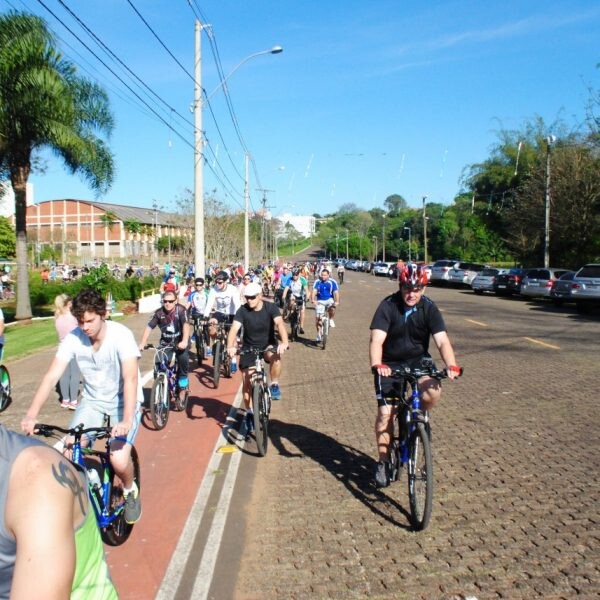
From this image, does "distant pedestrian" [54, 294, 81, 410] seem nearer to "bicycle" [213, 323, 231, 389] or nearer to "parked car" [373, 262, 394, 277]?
"bicycle" [213, 323, 231, 389]

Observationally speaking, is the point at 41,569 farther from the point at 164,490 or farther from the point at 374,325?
the point at 164,490

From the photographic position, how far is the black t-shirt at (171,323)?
940 cm

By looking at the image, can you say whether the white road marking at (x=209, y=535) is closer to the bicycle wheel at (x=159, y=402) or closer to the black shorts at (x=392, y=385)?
the bicycle wheel at (x=159, y=402)

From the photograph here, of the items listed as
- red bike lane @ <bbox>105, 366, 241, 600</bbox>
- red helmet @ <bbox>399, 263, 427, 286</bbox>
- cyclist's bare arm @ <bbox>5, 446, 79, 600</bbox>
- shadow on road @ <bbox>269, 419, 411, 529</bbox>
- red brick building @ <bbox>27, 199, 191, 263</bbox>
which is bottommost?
red bike lane @ <bbox>105, 366, 241, 600</bbox>

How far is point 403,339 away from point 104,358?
2455mm

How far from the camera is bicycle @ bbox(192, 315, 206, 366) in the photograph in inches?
542

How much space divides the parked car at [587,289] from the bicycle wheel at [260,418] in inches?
805

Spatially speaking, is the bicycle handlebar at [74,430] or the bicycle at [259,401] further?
the bicycle at [259,401]

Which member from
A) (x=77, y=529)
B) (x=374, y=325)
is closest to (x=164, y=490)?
(x=374, y=325)

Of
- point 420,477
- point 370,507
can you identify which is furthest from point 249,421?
point 420,477

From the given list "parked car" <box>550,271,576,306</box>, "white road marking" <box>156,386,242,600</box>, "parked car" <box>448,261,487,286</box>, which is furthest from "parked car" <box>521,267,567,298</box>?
"white road marking" <box>156,386,242,600</box>

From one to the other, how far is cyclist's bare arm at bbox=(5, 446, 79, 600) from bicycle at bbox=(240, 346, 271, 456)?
18.6 ft

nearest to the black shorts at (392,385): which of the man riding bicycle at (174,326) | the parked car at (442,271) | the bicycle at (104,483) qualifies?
the bicycle at (104,483)

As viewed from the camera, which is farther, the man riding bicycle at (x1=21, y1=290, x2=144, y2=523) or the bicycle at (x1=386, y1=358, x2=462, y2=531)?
the bicycle at (x1=386, y1=358, x2=462, y2=531)
